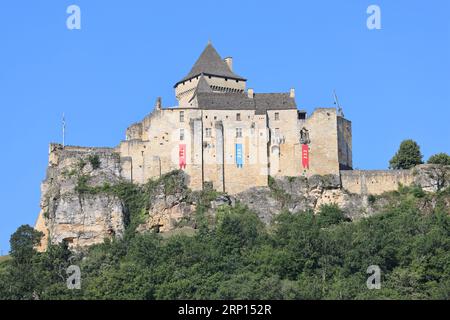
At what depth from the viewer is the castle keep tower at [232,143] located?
232ft

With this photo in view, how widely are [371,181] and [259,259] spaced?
1057 centimetres

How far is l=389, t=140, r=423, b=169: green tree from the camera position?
78250mm

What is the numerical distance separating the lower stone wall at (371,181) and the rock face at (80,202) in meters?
13.3

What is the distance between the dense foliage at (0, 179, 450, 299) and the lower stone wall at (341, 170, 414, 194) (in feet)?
2.42

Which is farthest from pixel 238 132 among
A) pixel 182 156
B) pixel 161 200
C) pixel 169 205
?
pixel 161 200

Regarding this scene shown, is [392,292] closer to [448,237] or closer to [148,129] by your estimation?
[448,237]

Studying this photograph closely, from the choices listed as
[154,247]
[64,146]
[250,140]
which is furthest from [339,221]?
[64,146]

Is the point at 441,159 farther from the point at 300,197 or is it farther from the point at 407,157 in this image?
the point at 300,197

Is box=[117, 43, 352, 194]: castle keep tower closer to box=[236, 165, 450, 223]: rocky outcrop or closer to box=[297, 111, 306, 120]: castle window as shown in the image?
box=[297, 111, 306, 120]: castle window

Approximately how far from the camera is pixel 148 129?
71.7 meters

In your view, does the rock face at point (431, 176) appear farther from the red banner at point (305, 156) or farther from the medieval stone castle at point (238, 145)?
the red banner at point (305, 156)

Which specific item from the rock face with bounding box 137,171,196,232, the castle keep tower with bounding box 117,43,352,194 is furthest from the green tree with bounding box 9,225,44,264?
the castle keep tower with bounding box 117,43,352,194

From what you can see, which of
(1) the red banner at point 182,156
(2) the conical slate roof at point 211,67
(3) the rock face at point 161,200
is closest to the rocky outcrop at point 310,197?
(3) the rock face at point 161,200

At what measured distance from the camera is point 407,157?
78.3m
